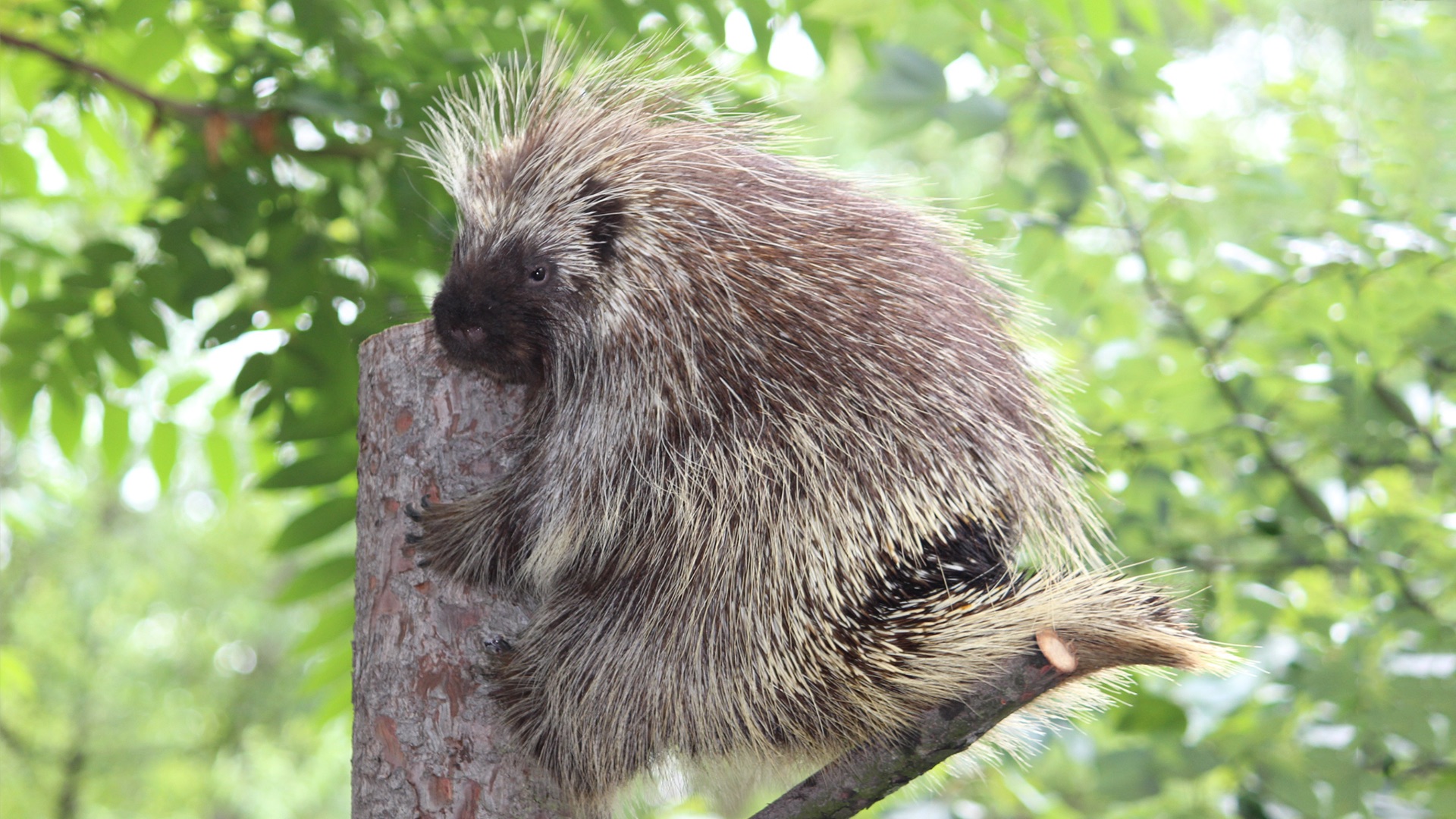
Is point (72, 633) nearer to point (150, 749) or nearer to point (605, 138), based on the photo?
point (150, 749)

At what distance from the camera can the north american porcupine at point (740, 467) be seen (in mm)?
1330

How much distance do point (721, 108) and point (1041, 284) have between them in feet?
3.20

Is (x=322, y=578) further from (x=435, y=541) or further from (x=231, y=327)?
(x=435, y=541)

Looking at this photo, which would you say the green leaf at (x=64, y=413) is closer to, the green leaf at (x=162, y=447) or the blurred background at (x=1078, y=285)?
the blurred background at (x=1078, y=285)

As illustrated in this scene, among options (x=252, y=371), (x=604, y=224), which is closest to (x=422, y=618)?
(x=604, y=224)

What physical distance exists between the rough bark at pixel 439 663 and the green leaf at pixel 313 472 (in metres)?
0.50

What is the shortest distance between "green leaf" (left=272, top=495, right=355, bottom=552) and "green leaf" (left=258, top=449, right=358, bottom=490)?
49 millimetres

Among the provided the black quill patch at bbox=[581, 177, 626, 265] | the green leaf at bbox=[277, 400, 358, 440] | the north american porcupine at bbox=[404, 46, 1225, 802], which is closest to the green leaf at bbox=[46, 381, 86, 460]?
the green leaf at bbox=[277, 400, 358, 440]

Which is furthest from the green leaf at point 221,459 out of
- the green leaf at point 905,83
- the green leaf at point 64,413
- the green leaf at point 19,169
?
the green leaf at point 905,83

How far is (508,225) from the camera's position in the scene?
159 cm

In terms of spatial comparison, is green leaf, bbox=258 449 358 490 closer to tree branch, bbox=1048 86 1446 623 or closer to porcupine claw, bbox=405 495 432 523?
porcupine claw, bbox=405 495 432 523

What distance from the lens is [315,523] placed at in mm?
2012

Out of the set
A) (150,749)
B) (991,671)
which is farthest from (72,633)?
(991,671)

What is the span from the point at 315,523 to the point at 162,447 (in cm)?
72
